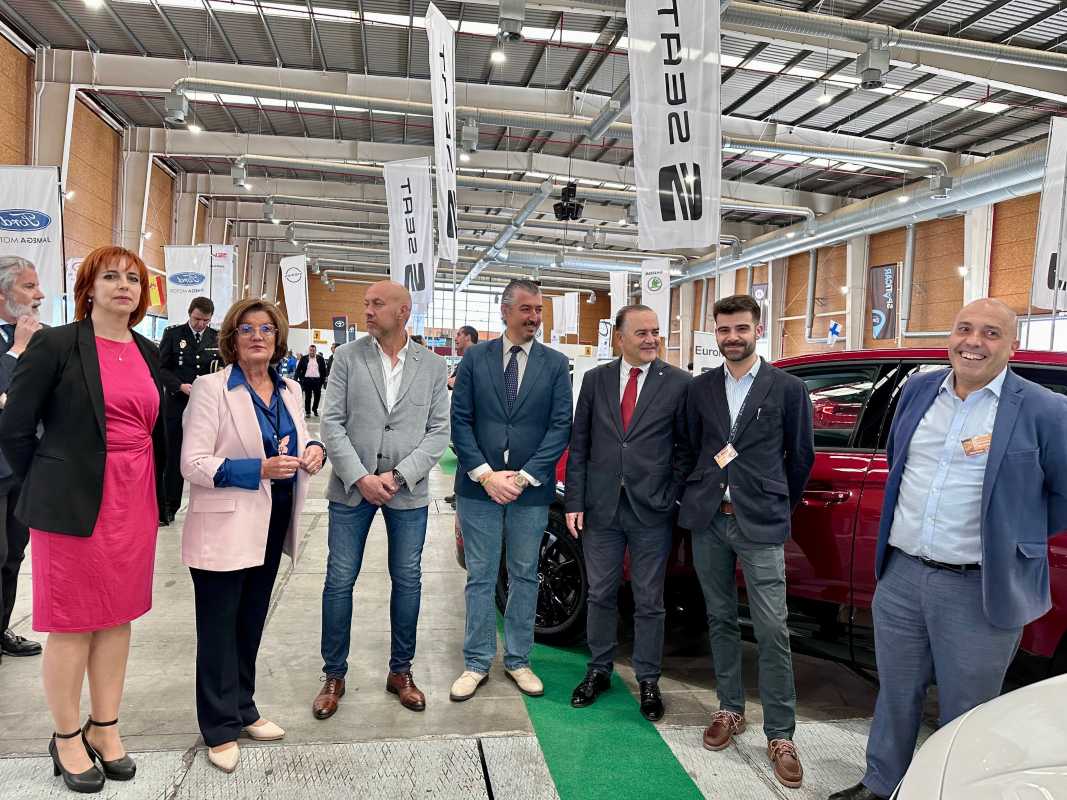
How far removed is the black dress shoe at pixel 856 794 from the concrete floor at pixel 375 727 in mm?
120

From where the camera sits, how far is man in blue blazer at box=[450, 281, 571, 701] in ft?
10.3

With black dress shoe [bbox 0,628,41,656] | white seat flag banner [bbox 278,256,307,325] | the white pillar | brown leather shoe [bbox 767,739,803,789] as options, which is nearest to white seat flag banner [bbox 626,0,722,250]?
brown leather shoe [bbox 767,739,803,789]

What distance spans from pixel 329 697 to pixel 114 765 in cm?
76

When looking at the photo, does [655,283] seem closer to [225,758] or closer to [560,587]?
[560,587]

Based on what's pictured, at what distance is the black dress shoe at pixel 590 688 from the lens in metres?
3.05

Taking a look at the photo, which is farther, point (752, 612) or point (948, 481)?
point (752, 612)

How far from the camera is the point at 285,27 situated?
32.8ft

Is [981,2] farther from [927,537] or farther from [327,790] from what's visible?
[327,790]

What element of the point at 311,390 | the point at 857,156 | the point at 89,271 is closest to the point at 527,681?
the point at 89,271

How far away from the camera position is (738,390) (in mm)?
2754

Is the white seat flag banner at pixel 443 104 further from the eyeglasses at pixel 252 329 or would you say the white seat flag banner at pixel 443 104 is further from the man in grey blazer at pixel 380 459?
the eyeglasses at pixel 252 329

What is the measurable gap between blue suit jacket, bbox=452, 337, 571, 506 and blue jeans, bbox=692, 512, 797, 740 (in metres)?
0.72

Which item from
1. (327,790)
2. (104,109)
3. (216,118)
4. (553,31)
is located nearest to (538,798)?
(327,790)

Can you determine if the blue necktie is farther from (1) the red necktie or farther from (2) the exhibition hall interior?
(1) the red necktie
